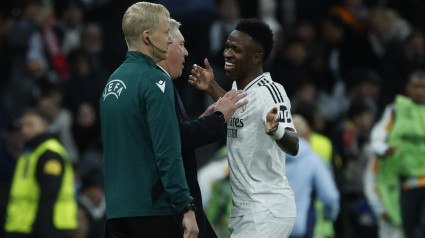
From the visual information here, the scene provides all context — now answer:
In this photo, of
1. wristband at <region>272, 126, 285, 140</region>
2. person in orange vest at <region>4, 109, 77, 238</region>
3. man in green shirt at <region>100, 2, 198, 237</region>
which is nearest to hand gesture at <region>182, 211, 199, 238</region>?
man in green shirt at <region>100, 2, 198, 237</region>

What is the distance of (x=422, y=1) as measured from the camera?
15.8 m

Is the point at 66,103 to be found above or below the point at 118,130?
below

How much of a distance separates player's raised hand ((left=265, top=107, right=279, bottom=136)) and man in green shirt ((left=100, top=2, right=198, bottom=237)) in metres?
0.59

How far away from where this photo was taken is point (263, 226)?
625cm

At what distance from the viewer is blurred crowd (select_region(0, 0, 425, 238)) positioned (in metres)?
12.9

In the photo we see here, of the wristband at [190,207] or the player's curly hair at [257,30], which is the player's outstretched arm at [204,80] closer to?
the player's curly hair at [257,30]

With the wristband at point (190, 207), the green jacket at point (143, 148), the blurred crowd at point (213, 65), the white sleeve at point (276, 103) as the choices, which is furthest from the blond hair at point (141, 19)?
the blurred crowd at point (213, 65)

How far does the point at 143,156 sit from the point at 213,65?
849 centimetres

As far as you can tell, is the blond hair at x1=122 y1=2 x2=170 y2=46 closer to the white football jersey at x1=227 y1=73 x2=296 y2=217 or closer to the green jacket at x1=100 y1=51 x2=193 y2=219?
the green jacket at x1=100 y1=51 x2=193 y2=219

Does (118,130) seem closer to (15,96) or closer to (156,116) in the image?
(156,116)

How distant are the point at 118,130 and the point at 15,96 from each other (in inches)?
348

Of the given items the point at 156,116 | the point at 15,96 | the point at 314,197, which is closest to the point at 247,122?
the point at 156,116

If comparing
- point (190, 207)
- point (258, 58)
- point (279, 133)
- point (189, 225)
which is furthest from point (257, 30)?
point (189, 225)

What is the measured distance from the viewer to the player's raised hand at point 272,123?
232 inches
